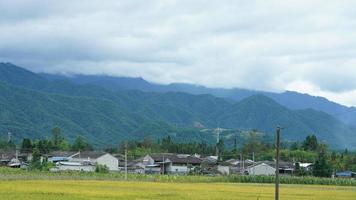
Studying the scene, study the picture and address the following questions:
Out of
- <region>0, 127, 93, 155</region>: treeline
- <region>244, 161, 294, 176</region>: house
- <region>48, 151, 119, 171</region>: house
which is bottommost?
<region>244, 161, 294, 176</region>: house

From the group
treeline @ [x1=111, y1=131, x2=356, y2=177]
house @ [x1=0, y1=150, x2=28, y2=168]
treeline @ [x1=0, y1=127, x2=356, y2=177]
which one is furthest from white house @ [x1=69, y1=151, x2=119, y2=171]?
treeline @ [x1=111, y1=131, x2=356, y2=177]

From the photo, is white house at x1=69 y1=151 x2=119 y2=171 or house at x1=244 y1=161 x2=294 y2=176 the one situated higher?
white house at x1=69 y1=151 x2=119 y2=171

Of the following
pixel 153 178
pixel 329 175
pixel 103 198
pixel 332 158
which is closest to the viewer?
pixel 103 198

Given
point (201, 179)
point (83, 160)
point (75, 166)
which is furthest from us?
point (83, 160)

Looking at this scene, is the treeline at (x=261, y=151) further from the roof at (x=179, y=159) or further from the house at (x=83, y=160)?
the house at (x=83, y=160)

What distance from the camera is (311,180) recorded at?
9381cm

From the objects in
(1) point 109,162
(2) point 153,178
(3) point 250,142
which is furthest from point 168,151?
(2) point 153,178

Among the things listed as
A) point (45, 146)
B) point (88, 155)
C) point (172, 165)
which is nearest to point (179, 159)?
point (172, 165)

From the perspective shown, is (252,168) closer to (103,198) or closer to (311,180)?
(311,180)

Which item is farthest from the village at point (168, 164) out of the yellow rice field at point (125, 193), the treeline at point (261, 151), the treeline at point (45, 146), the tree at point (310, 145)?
the yellow rice field at point (125, 193)

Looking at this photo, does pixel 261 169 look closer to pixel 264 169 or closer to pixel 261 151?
pixel 264 169

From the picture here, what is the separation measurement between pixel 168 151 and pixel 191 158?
1078 inches

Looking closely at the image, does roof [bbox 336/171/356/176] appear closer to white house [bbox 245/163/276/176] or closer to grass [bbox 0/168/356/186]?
white house [bbox 245/163/276/176]

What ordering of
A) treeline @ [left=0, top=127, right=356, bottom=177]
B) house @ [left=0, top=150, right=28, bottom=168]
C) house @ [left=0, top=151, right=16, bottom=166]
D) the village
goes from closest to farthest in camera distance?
the village
house @ [left=0, top=150, right=28, bottom=168]
house @ [left=0, top=151, right=16, bottom=166]
treeline @ [left=0, top=127, right=356, bottom=177]
